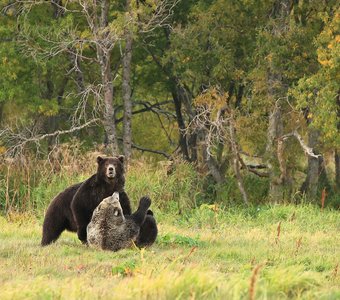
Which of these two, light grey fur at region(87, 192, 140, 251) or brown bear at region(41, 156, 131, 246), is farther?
brown bear at region(41, 156, 131, 246)

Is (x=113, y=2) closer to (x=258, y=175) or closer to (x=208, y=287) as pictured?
(x=258, y=175)

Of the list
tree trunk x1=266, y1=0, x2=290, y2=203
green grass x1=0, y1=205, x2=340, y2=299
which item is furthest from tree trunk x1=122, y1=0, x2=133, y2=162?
green grass x1=0, y1=205, x2=340, y2=299

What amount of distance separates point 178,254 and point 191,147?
22.1m

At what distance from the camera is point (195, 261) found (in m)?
10.2

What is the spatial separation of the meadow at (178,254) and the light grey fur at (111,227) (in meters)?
0.19

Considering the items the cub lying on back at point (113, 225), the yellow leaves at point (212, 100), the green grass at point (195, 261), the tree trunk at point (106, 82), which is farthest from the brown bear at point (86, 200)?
the tree trunk at point (106, 82)

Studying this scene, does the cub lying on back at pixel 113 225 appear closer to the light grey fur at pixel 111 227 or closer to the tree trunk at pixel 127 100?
the light grey fur at pixel 111 227

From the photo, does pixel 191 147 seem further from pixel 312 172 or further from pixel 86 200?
pixel 86 200

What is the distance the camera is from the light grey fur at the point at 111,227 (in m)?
10.8

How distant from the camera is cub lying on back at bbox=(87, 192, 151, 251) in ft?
35.6

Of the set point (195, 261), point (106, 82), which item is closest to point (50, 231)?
point (195, 261)

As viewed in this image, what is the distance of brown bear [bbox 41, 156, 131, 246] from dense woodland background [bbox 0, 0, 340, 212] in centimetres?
548

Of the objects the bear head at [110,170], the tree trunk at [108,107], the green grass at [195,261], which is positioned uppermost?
the tree trunk at [108,107]

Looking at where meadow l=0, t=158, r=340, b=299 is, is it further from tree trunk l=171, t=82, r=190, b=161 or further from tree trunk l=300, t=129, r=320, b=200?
tree trunk l=171, t=82, r=190, b=161
